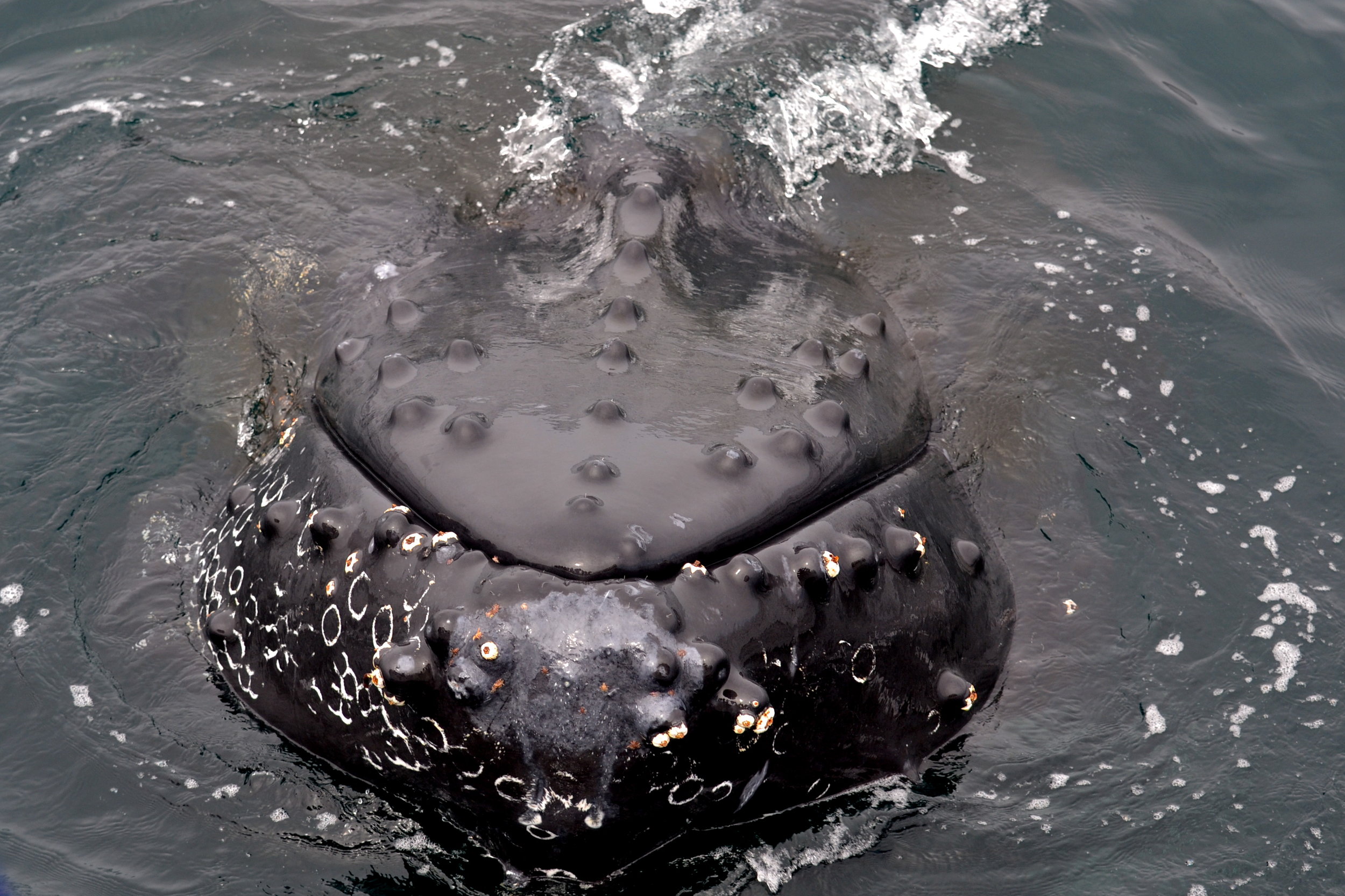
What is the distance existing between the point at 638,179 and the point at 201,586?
3777 mm

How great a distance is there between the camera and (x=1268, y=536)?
7844 mm

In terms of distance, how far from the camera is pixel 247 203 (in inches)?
374

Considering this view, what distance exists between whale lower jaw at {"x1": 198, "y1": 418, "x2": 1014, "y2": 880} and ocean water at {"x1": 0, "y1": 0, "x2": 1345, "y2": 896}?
39 cm

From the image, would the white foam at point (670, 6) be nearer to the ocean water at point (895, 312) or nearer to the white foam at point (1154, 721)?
the ocean water at point (895, 312)

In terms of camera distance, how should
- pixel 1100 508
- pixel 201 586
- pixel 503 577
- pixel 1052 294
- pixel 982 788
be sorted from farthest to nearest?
pixel 1052 294 → pixel 1100 508 → pixel 201 586 → pixel 982 788 → pixel 503 577

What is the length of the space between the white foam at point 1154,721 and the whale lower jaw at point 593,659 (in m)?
0.90

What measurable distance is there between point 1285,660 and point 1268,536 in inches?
37.5

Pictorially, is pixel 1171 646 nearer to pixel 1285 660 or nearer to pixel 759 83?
pixel 1285 660

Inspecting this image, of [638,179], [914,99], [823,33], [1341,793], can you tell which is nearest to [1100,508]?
[1341,793]

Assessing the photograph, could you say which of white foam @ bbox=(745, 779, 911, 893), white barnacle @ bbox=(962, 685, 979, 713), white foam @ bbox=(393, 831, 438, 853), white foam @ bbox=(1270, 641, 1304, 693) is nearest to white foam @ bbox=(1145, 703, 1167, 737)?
white foam @ bbox=(1270, 641, 1304, 693)

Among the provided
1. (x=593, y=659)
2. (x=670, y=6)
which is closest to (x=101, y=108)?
(x=670, y=6)

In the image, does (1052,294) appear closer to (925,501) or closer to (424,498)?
(925,501)

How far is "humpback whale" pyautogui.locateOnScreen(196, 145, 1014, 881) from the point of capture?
16.9ft

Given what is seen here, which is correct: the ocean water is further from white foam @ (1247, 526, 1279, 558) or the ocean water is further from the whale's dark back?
the whale's dark back
